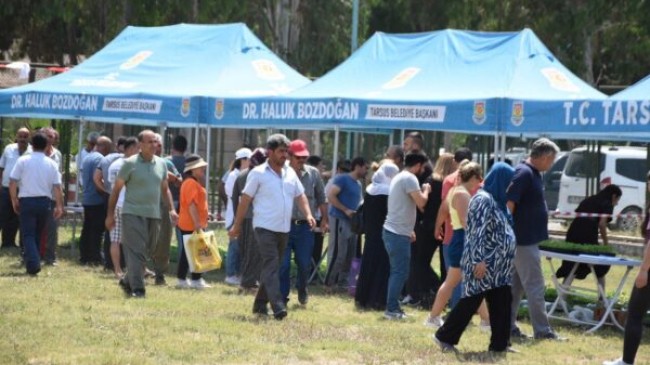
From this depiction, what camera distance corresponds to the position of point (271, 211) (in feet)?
40.2

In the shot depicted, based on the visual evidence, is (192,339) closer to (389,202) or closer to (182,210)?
(389,202)

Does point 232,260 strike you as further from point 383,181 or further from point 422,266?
point 383,181

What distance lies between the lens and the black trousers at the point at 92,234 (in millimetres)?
17312

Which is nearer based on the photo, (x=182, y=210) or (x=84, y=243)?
(x=182, y=210)

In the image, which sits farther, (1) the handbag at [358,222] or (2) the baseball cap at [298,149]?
A: (1) the handbag at [358,222]

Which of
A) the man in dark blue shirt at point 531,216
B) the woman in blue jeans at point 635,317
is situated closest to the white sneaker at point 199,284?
the man in dark blue shirt at point 531,216

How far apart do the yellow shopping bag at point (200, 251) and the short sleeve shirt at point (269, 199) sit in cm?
246

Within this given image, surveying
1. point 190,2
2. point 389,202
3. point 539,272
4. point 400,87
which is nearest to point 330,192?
point 400,87

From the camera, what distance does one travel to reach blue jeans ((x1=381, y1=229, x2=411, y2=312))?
504 inches

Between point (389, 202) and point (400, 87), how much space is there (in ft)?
12.6

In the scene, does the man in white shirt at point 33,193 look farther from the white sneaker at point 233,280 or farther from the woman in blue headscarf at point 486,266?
the woman in blue headscarf at point 486,266

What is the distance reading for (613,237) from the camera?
81.5 feet

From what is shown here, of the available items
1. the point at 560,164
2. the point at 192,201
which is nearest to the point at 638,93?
the point at 192,201

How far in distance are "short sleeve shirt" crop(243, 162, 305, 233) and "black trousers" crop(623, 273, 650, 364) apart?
141 inches
